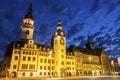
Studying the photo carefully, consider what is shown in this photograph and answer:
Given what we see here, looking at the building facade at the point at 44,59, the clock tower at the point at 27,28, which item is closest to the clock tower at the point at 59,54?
the building facade at the point at 44,59

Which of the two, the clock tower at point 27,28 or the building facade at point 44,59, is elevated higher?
the clock tower at point 27,28

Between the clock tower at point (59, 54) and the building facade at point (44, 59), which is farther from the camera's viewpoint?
the clock tower at point (59, 54)

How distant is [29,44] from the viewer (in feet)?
188

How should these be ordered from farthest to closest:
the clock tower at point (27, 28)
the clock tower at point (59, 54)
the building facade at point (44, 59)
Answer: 1. the clock tower at point (27, 28)
2. the clock tower at point (59, 54)
3. the building facade at point (44, 59)

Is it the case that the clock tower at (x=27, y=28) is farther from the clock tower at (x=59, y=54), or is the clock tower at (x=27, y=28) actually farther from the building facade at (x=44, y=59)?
the clock tower at (x=59, y=54)

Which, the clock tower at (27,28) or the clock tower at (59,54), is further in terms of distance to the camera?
the clock tower at (27,28)

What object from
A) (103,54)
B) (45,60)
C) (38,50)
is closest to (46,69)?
(45,60)

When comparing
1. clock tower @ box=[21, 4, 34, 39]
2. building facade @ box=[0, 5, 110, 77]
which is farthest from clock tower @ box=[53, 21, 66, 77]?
clock tower @ box=[21, 4, 34, 39]

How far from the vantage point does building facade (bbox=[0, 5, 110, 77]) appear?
52.9 metres

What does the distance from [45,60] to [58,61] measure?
287 inches

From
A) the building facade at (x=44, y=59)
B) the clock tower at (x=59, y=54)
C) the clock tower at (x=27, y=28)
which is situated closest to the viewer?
the building facade at (x=44, y=59)

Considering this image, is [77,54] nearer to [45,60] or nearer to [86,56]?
[86,56]

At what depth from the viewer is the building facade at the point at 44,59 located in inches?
2082

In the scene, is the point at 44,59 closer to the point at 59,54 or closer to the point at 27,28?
the point at 59,54
